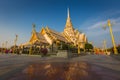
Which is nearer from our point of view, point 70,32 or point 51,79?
point 51,79

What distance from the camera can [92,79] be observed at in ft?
10.6

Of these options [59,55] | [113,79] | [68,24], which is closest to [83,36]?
[68,24]

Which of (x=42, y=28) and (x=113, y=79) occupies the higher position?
(x=42, y=28)

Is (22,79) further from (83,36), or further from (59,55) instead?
(83,36)

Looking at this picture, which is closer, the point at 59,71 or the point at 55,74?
the point at 55,74

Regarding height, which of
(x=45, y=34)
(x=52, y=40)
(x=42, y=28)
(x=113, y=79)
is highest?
(x=42, y=28)

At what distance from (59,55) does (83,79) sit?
12.9 meters

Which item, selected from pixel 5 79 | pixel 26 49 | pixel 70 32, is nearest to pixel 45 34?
pixel 26 49

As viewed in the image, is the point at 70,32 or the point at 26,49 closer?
the point at 26,49

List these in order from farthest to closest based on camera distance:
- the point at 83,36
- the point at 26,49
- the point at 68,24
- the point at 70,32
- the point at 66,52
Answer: the point at 83,36
the point at 68,24
the point at 70,32
the point at 26,49
the point at 66,52

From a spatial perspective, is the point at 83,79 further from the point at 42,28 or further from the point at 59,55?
the point at 42,28

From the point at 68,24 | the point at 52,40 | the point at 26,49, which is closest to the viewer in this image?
the point at 26,49

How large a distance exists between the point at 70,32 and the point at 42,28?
2375 centimetres

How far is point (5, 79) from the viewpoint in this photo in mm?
3141
